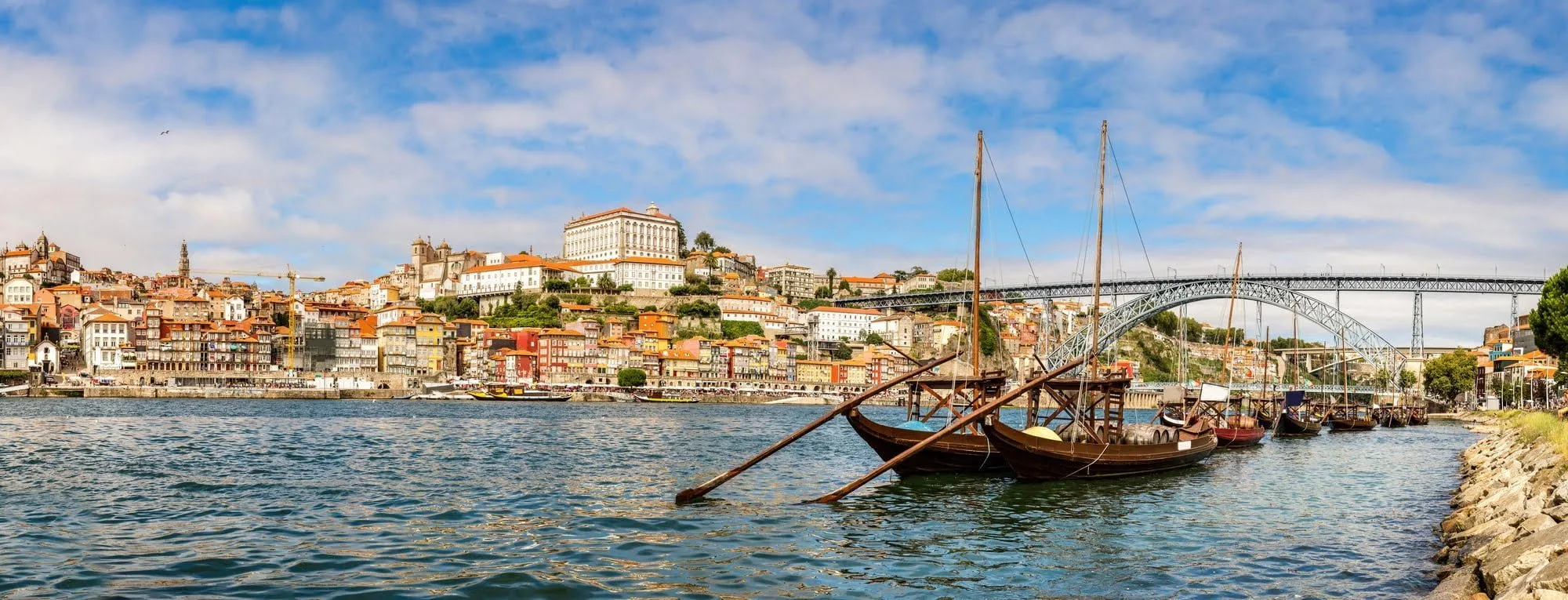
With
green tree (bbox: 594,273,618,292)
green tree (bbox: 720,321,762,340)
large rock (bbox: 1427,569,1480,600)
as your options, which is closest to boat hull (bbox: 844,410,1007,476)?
large rock (bbox: 1427,569,1480,600)

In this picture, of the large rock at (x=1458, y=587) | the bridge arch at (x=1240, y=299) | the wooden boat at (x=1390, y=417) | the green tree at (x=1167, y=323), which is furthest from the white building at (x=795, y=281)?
the large rock at (x=1458, y=587)

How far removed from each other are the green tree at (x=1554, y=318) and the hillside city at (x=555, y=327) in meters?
30.8

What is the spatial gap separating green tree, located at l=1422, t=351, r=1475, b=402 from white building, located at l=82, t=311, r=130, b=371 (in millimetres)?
108553

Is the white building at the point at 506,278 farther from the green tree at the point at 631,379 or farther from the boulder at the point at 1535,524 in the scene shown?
the boulder at the point at 1535,524

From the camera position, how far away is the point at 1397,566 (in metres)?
12.3

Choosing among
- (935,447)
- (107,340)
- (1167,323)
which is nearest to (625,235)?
(107,340)

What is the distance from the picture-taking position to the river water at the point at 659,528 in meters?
10.8

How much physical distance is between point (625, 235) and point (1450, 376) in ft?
308

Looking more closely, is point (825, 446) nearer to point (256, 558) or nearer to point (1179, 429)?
point (1179, 429)

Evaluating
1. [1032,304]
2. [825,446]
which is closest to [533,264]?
[1032,304]

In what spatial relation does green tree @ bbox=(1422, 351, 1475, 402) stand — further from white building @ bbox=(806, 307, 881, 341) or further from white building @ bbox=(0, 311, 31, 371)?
white building @ bbox=(0, 311, 31, 371)

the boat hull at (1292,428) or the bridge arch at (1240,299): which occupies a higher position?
the bridge arch at (1240,299)

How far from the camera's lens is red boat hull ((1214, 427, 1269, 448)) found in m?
35.3

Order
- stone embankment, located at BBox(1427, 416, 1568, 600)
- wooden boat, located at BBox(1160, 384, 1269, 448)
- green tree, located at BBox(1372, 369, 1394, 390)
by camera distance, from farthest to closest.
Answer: green tree, located at BBox(1372, 369, 1394, 390), wooden boat, located at BBox(1160, 384, 1269, 448), stone embankment, located at BBox(1427, 416, 1568, 600)
